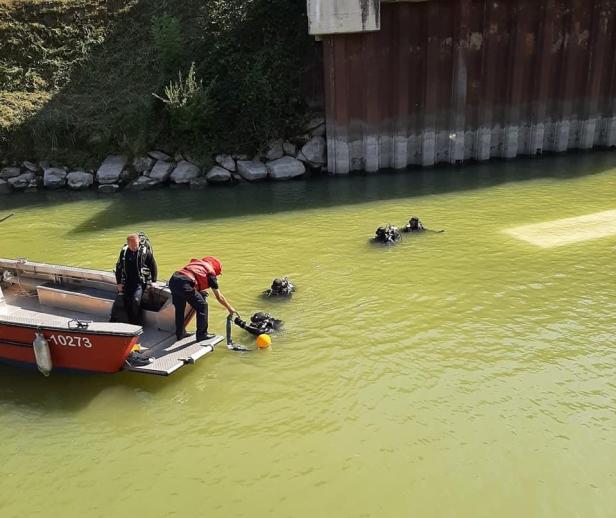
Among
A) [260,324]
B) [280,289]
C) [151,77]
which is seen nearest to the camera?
[260,324]

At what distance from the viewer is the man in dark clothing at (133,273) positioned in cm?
948

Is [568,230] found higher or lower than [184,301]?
lower

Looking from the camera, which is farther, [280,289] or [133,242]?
[280,289]

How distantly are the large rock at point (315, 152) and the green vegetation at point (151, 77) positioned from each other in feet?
2.98

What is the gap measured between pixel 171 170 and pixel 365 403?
48.5ft

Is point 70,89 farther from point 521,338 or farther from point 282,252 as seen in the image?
point 521,338

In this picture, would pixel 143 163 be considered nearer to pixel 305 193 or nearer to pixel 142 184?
pixel 142 184

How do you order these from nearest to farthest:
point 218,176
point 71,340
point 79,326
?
point 79,326 → point 71,340 → point 218,176

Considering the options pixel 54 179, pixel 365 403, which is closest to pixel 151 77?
pixel 54 179

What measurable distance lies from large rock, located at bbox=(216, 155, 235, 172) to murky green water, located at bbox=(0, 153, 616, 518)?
23.2 ft

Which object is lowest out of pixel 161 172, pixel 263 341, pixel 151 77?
pixel 263 341

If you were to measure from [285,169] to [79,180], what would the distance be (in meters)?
7.17

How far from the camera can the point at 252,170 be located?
20.7m

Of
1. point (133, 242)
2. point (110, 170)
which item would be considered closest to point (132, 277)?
point (133, 242)
